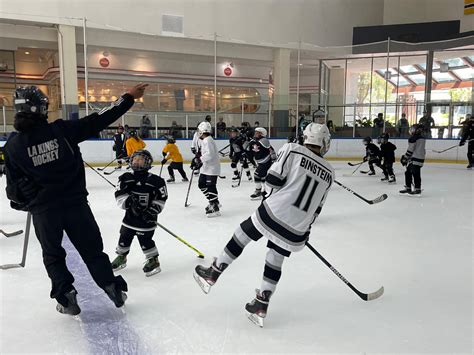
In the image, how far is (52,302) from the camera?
7.18 feet

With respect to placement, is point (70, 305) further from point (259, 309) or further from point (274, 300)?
point (274, 300)

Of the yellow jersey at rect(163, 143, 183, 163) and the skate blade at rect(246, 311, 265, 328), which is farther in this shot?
the yellow jersey at rect(163, 143, 183, 163)

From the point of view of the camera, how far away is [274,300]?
225 cm

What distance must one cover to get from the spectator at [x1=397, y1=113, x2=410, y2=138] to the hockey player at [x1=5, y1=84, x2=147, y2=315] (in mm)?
9631

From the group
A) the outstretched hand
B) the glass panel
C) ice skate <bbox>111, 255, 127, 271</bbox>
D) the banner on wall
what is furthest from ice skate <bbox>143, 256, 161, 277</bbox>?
the banner on wall

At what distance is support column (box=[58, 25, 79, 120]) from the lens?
10.3m

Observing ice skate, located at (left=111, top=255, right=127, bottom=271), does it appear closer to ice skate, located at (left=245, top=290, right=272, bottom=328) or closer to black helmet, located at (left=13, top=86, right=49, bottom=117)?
ice skate, located at (left=245, top=290, right=272, bottom=328)

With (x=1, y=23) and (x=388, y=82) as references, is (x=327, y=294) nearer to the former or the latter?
(x=388, y=82)

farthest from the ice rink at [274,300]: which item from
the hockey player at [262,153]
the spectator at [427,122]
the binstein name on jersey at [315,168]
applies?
the spectator at [427,122]

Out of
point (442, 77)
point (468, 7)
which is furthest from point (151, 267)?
point (468, 7)

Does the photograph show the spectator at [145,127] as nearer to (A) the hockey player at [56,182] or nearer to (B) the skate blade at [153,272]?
(B) the skate blade at [153,272]

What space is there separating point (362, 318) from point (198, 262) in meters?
1.23

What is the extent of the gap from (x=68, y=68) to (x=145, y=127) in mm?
2788

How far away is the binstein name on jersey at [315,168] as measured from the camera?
1.92m
